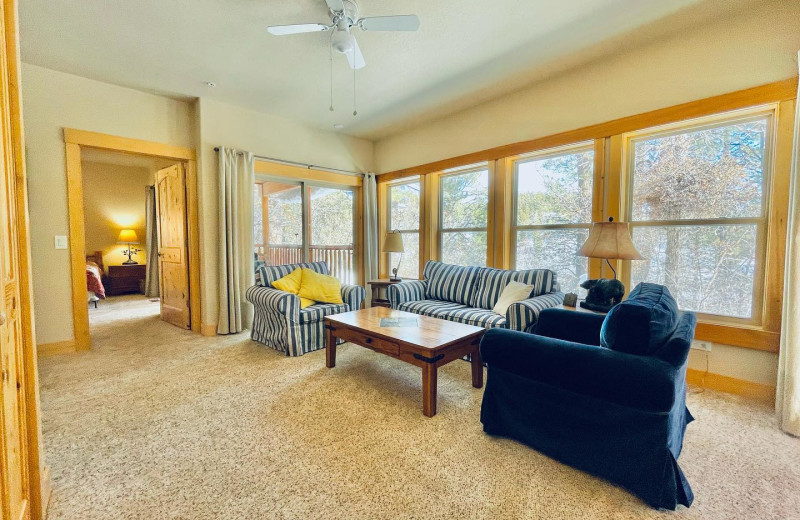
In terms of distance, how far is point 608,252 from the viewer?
2301mm

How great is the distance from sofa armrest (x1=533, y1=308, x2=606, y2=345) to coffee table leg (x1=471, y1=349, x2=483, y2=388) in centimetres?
48

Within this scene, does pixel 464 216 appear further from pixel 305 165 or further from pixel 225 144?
pixel 225 144

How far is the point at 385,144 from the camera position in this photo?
524 centimetres

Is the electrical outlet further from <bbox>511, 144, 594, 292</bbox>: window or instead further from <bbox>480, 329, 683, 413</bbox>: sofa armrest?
<bbox>480, 329, 683, 413</bbox>: sofa armrest

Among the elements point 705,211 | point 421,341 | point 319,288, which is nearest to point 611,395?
point 421,341

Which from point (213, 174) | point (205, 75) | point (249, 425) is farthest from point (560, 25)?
point (213, 174)

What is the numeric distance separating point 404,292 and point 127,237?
243 inches

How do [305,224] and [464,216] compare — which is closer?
[464,216]

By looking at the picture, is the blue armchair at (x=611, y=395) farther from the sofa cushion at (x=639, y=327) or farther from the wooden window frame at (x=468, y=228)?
the wooden window frame at (x=468, y=228)

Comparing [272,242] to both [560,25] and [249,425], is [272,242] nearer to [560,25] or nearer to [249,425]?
A: [249,425]

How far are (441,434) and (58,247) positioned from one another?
404cm

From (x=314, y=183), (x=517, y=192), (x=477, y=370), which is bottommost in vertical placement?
(x=477, y=370)

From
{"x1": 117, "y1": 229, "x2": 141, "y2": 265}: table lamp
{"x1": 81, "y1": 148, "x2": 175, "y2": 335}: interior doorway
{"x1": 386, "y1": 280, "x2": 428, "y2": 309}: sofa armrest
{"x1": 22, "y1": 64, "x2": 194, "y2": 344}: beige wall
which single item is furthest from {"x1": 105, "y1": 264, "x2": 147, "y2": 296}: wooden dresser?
{"x1": 386, "y1": 280, "x2": 428, "y2": 309}: sofa armrest

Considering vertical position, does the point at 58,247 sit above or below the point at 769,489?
above
